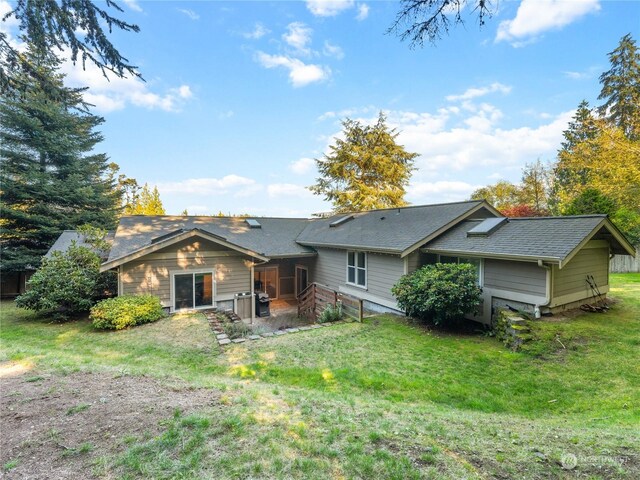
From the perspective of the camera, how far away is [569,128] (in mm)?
31297

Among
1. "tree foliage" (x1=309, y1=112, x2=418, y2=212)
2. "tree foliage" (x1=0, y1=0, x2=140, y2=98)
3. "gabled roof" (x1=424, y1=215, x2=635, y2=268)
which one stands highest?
"tree foliage" (x1=309, y1=112, x2=418, y2=212)

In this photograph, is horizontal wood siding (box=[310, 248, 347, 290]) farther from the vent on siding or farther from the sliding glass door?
the sliding glass door

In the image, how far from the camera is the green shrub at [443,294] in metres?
8.60

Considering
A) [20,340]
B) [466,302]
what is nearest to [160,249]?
[20,340]

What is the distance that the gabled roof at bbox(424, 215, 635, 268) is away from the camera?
793cm

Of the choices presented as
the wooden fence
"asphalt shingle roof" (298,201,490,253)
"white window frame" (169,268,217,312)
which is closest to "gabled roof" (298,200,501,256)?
"asphalt shingle roof" (298,201,490,253)

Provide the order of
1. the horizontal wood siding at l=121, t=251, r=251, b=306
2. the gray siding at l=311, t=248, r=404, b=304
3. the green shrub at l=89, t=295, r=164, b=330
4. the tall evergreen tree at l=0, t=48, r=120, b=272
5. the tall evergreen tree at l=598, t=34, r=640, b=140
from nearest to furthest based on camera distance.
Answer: the green shrub at l=89, t=295, r=164, b=330, the horizontal wood siding at l=121, t=251, r=251, b=306, the gray siding at l=311, t=248, r=404, b=304, the tall evergreen tree at l=0, t=48, r=120, b=272, the tall evergreen tree at l=598, t=34, r=640, b=140

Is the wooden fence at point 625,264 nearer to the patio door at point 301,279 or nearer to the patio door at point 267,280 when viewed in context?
the patio door at point 301,279

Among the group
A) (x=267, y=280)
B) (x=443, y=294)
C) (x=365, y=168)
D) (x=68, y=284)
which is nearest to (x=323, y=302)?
(x=267, y=280)

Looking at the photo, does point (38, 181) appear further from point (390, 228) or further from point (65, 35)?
point (390, 228)

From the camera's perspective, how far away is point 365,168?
95.0ft

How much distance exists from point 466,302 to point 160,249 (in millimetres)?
10323

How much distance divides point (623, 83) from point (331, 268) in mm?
29505

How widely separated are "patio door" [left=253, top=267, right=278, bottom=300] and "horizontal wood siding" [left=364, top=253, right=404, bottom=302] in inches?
229
